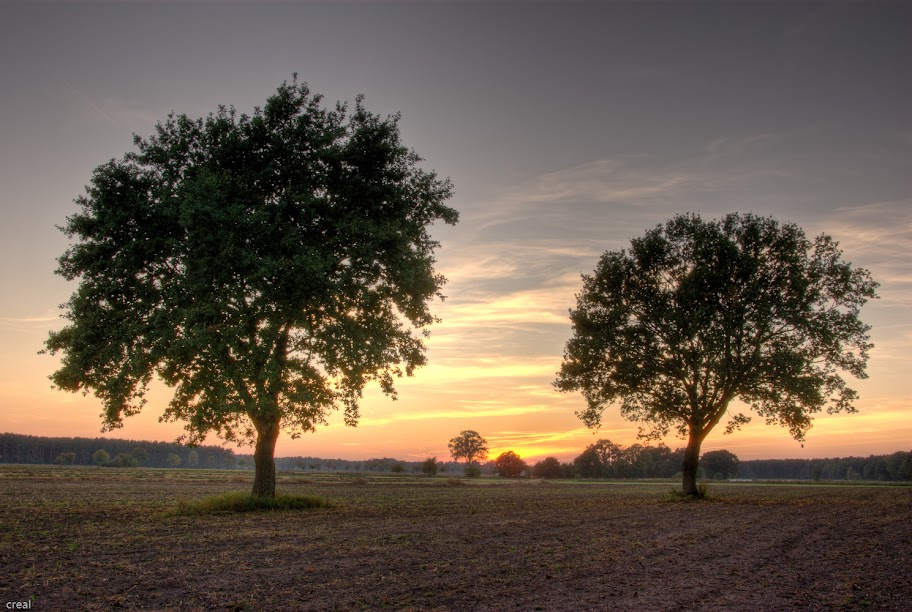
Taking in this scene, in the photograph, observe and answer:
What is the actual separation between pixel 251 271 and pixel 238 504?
10.6m

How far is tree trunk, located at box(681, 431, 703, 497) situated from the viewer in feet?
127

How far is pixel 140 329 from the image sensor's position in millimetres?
23625

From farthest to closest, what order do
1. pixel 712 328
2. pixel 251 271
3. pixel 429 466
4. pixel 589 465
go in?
pixel 589 465 < pixel 429 466 < pixel 712 328 < pixel 251 271

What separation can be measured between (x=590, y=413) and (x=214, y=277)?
26970 millimetres

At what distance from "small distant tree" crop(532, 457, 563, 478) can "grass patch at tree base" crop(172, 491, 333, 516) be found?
455 ft

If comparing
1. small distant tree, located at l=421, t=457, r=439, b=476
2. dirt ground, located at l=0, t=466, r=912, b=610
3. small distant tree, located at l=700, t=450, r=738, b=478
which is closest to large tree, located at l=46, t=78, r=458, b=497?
dirt ground, located at l=0, t=466, r=912, b=610

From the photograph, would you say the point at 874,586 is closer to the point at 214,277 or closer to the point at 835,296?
the point at 214,277

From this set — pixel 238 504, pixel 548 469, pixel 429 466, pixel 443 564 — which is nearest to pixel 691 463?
pixel 238 504

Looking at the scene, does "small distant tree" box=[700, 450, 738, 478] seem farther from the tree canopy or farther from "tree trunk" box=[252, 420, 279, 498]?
"tree trunk" box=[252, 420, 279, 498]

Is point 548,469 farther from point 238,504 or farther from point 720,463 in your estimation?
point 238,504

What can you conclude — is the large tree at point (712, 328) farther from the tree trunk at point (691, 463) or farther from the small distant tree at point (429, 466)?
the small distant tree at point (429, 466)

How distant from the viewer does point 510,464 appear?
6412 inches

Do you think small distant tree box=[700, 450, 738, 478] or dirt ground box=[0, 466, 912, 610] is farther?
small distant tree box=[700, 450, 738, 478]

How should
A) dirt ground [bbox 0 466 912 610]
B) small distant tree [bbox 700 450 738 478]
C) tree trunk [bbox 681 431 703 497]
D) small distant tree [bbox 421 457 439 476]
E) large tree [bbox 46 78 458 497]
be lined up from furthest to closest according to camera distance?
small distant tree [bbox 700 450 738 478] → small distant tree [bbox 421 457 439 476] → tree trunk [bbox 681 431 703 497] → large tree [bbox 46 78 458 497] → dirt ground [bbox 0 466 912 610]
